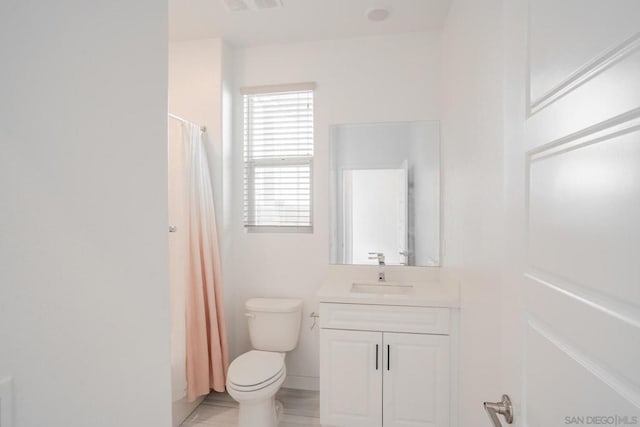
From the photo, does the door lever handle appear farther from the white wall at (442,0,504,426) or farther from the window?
the window

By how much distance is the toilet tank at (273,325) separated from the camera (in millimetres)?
2289

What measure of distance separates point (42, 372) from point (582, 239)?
931mm

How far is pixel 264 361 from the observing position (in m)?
1.99

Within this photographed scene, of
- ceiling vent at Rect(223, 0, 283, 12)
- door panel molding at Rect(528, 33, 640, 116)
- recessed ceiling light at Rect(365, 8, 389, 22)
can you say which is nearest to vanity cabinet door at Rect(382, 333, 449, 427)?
door panel molding at Rect(528, 33, 640, 116)

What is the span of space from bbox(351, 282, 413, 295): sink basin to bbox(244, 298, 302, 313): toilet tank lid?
1.50 feet

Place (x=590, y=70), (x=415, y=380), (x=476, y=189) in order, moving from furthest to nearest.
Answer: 1. (x=415, y=380)
2. (x=476, y=189)
3. (x=590, y=70)

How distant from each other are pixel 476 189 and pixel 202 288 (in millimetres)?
1825

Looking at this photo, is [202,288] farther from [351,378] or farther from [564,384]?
[564,384]

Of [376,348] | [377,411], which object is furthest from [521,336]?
[377,411]

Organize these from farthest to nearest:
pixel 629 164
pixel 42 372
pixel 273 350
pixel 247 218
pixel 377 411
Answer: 1. pixel 247 218
2. pixel 273 350
3. pixel 377 411
4. pixel 42 372
5. pixel 629 164

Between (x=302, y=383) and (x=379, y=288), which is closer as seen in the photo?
(x=379, y=288)

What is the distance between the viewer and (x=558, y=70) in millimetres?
582

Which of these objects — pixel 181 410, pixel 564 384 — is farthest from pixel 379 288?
pixel 564 384

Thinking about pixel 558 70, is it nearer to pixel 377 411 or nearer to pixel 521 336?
pixel 521 336
